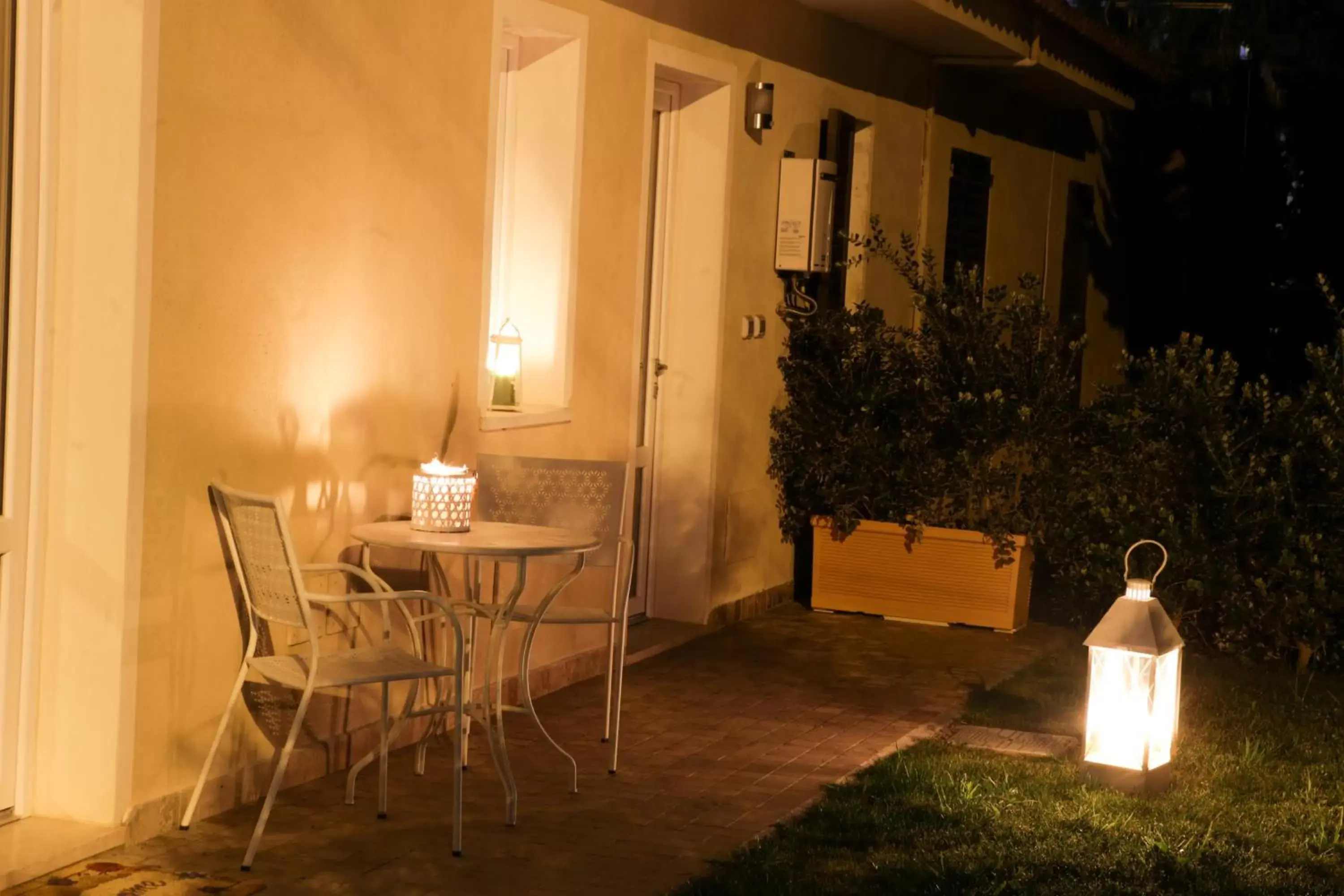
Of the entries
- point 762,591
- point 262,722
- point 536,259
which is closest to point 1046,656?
point 762,591

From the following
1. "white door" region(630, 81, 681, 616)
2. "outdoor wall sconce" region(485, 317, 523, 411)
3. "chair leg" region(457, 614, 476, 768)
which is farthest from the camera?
"white door" region(630, 81, 681, 616)

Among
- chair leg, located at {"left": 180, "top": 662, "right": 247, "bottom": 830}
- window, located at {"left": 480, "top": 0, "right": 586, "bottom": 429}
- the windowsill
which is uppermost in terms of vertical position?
window, located at {"left": 480, "top": 0, "right": 586, "bottom": 429}

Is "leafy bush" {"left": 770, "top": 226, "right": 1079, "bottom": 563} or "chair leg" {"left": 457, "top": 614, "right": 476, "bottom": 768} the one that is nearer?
"chair leg" {"left": 457, "top": 614, "right": 476, "bottom": 768}

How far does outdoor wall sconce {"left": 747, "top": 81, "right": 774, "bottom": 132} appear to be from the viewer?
8938 mm

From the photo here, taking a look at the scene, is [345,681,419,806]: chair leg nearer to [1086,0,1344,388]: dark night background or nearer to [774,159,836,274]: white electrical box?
[774,159,836,274]: white electrical box

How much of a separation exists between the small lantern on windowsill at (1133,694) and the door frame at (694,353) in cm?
324

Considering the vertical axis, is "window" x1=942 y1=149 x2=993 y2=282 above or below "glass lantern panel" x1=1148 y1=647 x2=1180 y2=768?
above

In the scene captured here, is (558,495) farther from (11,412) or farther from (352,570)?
(11,412)

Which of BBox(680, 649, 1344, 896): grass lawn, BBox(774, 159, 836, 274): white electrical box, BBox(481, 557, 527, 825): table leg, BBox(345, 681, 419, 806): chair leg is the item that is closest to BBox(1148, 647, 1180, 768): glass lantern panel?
BBox(680, 649, 1344, 896): grass lawn

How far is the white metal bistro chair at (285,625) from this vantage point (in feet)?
16.0

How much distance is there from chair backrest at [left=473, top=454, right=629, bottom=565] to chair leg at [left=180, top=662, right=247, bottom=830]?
123 centimetres

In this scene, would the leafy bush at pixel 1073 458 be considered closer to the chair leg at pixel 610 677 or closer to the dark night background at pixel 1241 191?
the chair leg at pixel 610 677

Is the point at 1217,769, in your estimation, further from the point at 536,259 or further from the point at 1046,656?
the point at 536,259

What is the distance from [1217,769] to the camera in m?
6.24
